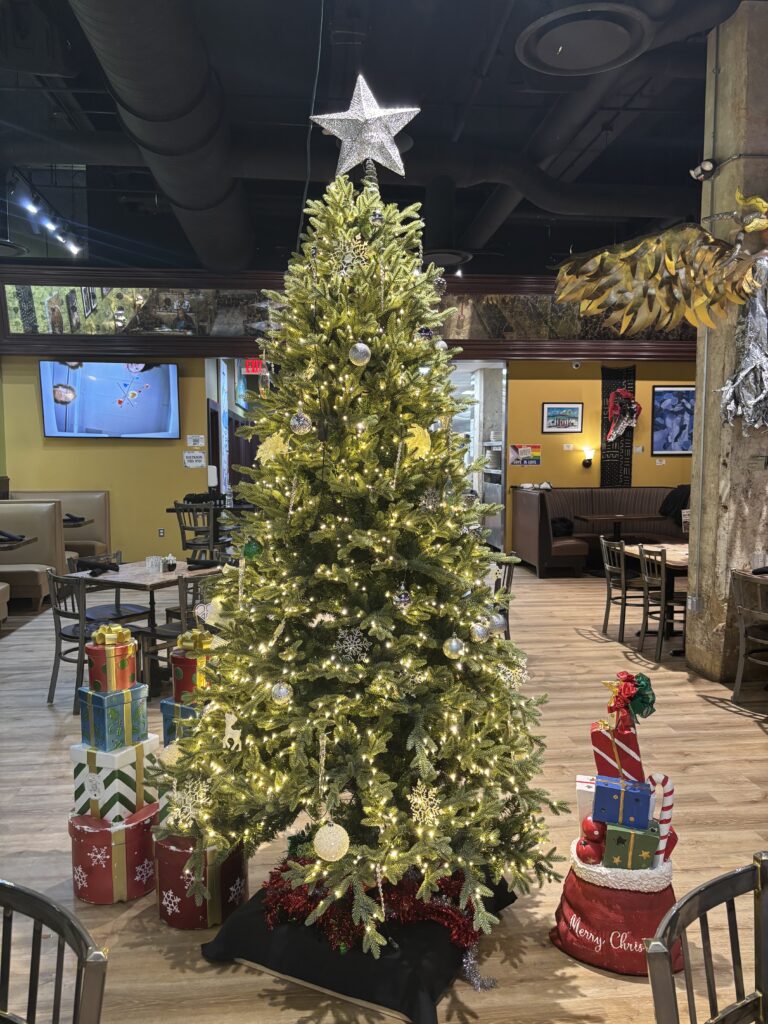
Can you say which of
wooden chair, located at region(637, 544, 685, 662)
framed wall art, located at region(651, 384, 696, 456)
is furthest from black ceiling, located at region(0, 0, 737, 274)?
wooden chair, located at region(637, 544, 685, 662)

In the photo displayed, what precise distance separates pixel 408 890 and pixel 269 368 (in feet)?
6.25

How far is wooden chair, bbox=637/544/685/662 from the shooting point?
6.14 meters

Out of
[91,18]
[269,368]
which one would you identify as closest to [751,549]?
[269,368]

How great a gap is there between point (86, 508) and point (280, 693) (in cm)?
946

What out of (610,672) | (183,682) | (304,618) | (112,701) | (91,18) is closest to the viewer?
(304,618)

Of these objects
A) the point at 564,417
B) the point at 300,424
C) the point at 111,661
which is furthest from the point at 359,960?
the point at 564,417

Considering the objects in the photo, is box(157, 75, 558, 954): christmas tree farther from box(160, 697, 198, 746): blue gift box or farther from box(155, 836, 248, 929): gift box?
box(160, 697, 198, 746): blue gift box

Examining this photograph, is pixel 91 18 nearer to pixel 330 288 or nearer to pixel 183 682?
pixel 330 288

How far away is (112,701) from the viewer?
291 cm

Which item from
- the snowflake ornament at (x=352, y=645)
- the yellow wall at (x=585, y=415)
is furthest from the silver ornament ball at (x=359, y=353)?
the yellow wall at (x=585, y=415)

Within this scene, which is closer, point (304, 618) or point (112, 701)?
point (304, 618)

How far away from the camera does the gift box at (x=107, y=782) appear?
2.86 meters

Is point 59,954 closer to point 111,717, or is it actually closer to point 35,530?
point 111,717

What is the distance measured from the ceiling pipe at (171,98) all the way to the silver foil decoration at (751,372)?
4.09m
